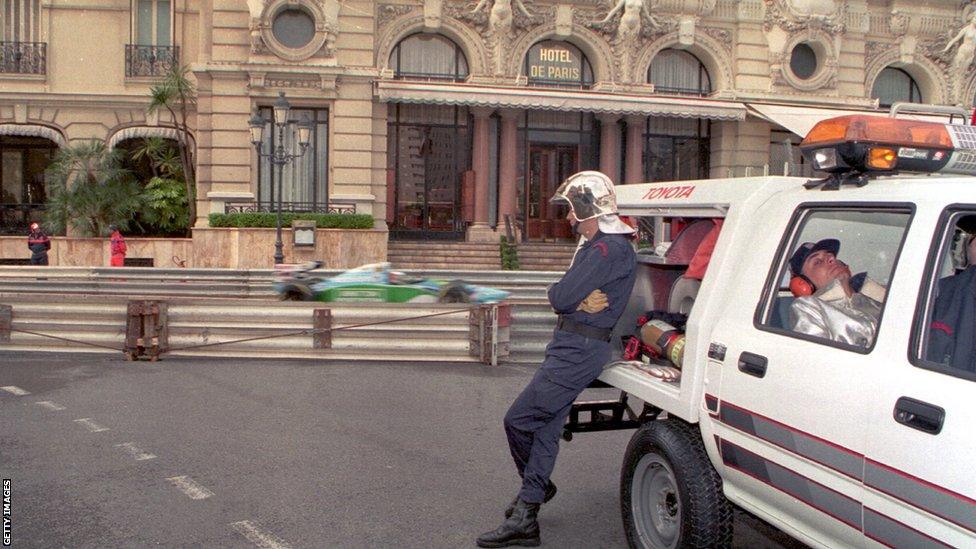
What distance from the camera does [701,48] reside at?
87.5 feet

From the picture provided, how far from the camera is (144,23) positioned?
86.8ft

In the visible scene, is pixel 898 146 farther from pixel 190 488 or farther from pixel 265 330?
pixel 265 330

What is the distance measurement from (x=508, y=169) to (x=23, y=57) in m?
14.4

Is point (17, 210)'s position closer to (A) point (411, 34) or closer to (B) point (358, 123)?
(B) point (358, 123)

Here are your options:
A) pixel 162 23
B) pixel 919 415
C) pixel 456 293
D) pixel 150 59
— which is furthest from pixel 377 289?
pixel 162 23

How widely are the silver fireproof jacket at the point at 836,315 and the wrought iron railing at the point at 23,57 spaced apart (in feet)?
89.0

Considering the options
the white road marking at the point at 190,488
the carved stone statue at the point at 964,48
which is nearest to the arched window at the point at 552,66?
the carved stone statue at the point at 964,48

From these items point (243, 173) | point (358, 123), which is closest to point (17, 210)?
point (243, 173)

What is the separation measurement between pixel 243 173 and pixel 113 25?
6.53 meters

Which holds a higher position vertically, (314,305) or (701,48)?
(701,48)

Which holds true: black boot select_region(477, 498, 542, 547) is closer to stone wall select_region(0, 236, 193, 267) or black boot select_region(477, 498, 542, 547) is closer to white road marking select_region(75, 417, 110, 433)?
white road marking select_region(75, 417, 110, 433)

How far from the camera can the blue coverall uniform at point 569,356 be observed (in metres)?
4.61

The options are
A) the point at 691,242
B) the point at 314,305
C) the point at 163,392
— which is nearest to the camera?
the point at 691,242

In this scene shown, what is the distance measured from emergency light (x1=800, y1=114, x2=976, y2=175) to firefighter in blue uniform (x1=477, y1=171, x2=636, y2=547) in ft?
4.34
